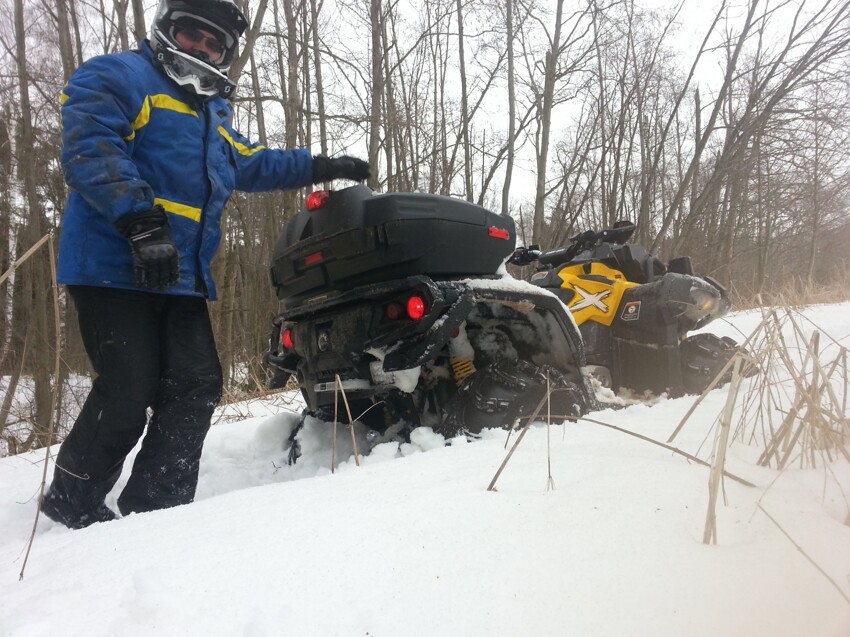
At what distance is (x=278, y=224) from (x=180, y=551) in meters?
10.9

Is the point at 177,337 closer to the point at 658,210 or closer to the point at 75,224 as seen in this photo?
the point at 75,224

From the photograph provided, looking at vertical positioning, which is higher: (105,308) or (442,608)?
(105,308)

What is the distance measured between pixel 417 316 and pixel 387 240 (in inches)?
12.9

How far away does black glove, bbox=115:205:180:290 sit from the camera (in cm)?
165

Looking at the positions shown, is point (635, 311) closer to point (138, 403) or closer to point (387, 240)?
point (387, 240)

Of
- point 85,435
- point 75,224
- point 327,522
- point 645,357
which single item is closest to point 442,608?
point 327,522

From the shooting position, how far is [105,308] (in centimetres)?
180

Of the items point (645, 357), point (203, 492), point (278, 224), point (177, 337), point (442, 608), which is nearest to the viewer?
point (442, 608)

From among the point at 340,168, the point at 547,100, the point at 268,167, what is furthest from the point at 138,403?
the point at 547,100

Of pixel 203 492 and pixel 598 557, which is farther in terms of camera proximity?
pixel 203 492

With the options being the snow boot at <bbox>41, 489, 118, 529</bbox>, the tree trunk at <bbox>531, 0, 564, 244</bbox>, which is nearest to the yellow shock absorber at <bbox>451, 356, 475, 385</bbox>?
the snow boot at <bbox>41, 489, 118, 529</bbox>

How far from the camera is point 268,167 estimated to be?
8.00ft

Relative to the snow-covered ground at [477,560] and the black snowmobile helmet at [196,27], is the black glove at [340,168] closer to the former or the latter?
the black snowmobile helmet at [196,27]

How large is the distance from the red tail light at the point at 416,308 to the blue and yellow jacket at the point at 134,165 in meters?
0.82
